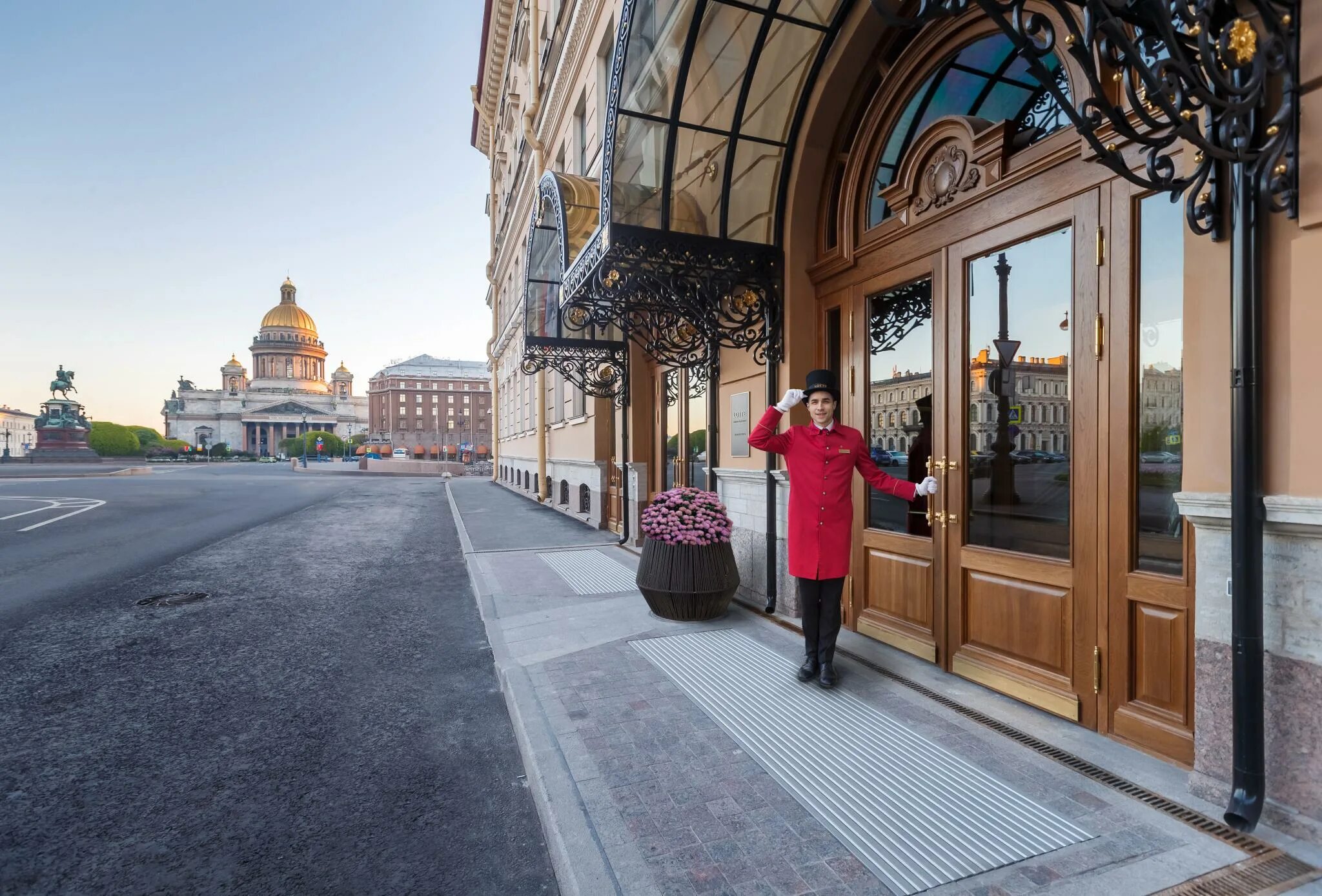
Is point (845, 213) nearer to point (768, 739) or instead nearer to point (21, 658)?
point (768, 739)

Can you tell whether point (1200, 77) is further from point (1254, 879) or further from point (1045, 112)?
point (1254, 879)

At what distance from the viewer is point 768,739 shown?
11.3 ft

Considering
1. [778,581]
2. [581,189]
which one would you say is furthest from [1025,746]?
[581,189]

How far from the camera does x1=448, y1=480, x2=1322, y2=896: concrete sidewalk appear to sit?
235 centimetres

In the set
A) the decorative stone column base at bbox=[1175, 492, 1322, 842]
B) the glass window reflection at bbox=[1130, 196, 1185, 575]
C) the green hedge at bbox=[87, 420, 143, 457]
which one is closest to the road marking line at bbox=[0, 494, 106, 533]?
the glass window reflection at bbox=[1130, 196, 1185, 575]

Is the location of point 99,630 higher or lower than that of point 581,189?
lower

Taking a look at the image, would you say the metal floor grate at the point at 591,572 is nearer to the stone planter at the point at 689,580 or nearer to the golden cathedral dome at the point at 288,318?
the stone planter at the point at 689,580

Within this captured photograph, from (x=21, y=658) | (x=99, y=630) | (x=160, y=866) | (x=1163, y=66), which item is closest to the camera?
(x=1163, y=66)

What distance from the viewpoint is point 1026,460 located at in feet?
12.9

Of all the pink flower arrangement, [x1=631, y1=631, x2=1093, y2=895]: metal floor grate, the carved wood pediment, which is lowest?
[x1=631, y1=631, x2=1093, y2=895]: metal floor grate

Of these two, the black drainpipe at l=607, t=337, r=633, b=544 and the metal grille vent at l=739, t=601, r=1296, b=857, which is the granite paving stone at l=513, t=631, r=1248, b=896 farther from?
the black drainpipe at l=607, t=337, r=633, b=544

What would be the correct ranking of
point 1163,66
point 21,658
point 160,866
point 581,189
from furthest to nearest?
point 581,189 < point 21,658 < point 160,866 < point 1163,66

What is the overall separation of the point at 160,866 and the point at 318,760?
0.91 metres

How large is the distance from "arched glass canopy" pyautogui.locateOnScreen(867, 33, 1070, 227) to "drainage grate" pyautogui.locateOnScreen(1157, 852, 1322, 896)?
356 centimetres
